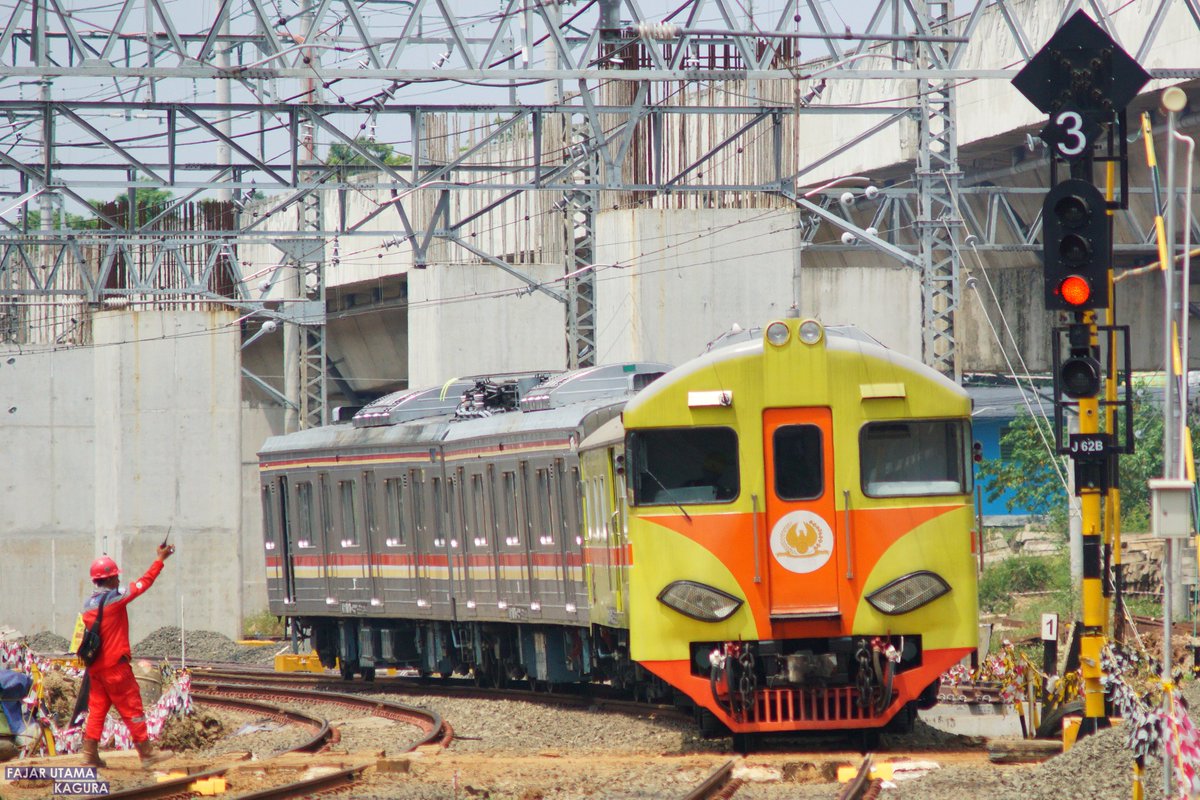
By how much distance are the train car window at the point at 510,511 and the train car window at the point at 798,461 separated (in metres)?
5.95

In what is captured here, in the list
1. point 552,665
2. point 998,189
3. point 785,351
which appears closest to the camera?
point 785,351

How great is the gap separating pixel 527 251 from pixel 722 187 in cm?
1220

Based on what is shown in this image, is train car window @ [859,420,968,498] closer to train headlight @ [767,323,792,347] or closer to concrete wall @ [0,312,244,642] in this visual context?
train headlight @ [767,323,792,347]

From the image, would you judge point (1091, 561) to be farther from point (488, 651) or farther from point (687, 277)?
point (687, 277)

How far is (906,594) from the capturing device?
1424cm

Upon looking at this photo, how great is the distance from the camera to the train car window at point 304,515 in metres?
25.2

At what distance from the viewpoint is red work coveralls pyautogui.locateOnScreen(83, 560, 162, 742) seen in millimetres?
12656

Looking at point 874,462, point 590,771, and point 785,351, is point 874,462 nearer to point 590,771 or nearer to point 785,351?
point 785,351

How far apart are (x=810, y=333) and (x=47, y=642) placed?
29.7 m

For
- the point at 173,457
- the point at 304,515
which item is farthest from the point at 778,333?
the point at 173,457

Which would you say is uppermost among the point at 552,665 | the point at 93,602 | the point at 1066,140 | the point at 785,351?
the point at 1066,140

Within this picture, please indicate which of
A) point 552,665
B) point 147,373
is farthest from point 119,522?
point 552,665

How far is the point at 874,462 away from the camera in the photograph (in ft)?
47.5

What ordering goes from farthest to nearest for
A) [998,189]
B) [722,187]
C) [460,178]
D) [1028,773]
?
1. [460,178]
2. [998,189]
3. [722,187]
4. [1028,773]
